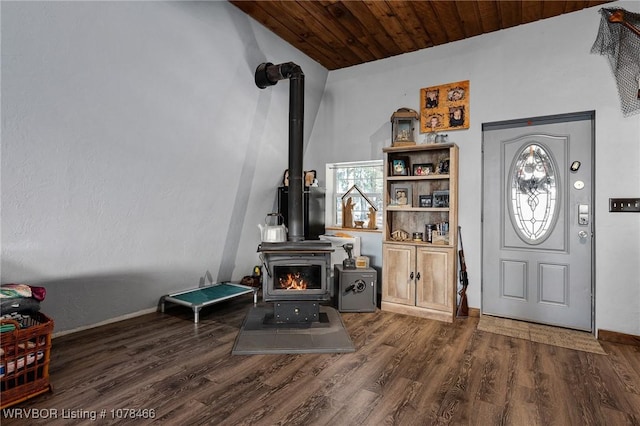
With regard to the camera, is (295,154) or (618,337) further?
(295,154)

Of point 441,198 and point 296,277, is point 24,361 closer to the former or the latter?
point 296,277

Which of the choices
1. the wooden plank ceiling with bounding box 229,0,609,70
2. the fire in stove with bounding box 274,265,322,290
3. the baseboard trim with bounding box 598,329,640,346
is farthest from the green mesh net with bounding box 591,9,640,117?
the fire in stove with bounding box 274,265,322,290

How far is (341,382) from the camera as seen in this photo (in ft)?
6.87

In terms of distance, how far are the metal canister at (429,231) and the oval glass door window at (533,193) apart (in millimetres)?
770

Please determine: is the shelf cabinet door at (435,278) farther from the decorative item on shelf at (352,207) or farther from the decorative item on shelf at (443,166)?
the decorative item on shelf at (352,207)

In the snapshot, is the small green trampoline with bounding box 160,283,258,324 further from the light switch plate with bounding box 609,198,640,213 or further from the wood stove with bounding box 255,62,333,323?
the light switch plate with bounding box 609,198,640,213

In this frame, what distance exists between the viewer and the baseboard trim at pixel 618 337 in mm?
2820

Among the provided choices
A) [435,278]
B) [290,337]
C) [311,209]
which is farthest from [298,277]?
[435,278]

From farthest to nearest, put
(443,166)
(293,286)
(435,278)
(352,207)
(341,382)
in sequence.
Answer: (352,207) < (443,166) < (435,278) < (293,286) < (341,382)

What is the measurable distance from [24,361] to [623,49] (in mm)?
4882

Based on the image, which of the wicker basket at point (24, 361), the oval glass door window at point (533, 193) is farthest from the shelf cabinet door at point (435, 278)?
the wicker basket at point (24, 361)

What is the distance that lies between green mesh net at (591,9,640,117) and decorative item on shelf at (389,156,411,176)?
1.88 meters

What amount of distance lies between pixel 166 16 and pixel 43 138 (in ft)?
4.41

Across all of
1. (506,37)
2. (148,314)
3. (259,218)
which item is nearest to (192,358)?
(148,314)
